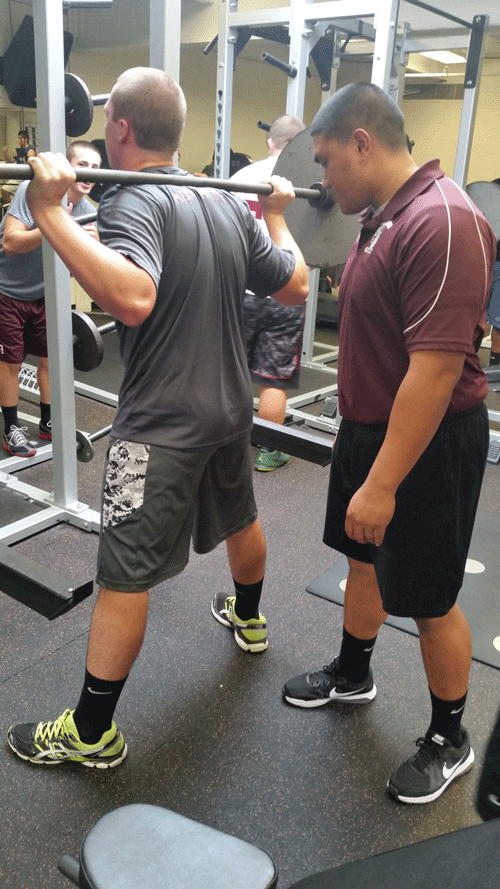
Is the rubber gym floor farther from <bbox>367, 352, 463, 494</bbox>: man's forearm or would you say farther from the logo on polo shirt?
the logo on polo shirt

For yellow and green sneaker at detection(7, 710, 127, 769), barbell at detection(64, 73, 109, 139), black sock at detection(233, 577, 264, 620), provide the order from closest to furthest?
1. yellow and green sneaker at detection(7, 710, 127, 769)
2. black sock at detection(233, 577, 264, 620)
3. barbell at detection(64, 73, 109, 139)

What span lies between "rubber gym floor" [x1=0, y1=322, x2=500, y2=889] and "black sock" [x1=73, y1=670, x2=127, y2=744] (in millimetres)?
104

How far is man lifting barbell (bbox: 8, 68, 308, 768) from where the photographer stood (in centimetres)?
130

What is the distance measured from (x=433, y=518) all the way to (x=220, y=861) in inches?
35.6

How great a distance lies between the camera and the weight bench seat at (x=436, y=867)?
0.37 metres

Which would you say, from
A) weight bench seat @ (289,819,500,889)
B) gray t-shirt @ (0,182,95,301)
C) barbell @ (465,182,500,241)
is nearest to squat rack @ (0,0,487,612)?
barbell @ (465,182,500,241)

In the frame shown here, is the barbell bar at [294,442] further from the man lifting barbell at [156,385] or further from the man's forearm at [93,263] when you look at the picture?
the man's forearm at [93,263]

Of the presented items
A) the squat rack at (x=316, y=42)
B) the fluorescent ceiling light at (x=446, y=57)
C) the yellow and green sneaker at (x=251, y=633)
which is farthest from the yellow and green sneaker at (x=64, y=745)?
the fluorescent ceiling light at (x=446, y=57)

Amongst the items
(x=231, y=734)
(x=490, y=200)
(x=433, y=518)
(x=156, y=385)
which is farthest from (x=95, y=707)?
(x=490, y=200)

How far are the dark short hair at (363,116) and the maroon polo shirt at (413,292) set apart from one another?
88 mm

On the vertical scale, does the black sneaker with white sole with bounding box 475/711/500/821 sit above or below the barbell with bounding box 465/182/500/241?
below

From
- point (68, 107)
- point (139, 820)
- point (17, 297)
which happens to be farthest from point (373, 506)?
point (17, 297)

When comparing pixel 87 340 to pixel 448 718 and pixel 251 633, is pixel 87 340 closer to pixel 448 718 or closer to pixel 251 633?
pixel 251 633

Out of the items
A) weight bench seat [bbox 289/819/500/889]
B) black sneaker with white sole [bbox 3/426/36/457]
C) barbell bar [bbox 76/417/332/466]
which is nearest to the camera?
weight bench seat [bbox 289/819/500/889]
